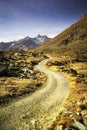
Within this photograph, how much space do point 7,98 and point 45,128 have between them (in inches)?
399

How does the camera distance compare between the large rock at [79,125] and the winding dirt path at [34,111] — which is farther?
the winding dirt path at [34,111]

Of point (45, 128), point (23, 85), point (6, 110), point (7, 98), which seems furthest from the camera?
point (23, 85)

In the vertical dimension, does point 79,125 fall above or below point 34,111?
below

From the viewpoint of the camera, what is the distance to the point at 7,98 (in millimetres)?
27438

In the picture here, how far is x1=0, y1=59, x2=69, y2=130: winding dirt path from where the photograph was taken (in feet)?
65.8

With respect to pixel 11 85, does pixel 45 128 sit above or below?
below

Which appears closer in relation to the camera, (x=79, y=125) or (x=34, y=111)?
(x=79, y=125)

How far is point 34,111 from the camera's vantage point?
23484 mm

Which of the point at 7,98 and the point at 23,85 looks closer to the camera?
the point at 7,98

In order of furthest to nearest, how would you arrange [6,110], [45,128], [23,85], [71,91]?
[23,85], [71,91], [6,110], [45,128]

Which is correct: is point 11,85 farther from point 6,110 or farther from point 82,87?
point 82,87

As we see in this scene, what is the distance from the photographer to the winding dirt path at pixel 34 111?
20.1 m

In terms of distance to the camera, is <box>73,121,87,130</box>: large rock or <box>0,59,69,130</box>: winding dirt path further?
<box>0,59,69,130</box>: winding dirt path

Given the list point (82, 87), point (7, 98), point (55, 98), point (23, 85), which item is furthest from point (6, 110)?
point (82, 87)
